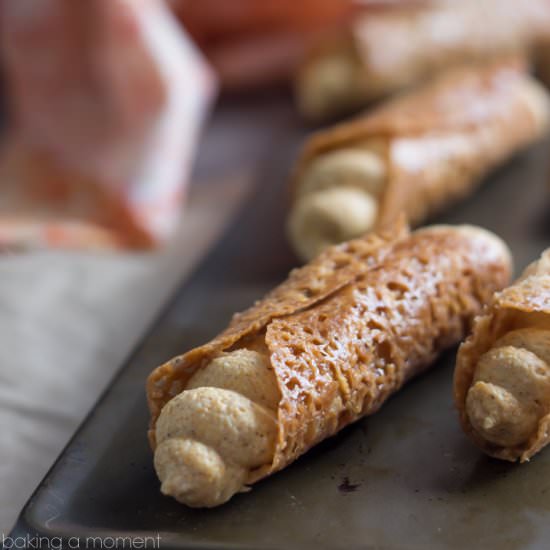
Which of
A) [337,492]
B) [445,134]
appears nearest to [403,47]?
[445,134]

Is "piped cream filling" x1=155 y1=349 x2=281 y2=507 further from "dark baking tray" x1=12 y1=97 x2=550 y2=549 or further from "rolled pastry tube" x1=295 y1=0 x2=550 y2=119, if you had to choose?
"rolled pastry tube" x1=295 y1=0 x2=550 y2=119

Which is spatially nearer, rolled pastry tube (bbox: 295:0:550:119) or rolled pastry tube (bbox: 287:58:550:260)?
Answer: rolled pastry tube (bbox: 287:58:550:260)

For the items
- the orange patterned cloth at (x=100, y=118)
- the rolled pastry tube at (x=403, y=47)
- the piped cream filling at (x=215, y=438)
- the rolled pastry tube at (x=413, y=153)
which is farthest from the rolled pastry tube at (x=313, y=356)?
the rolled pastry tube at (x=403, y=47)

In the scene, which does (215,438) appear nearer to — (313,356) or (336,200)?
(313,356)

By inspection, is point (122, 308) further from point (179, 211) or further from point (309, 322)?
point (309, 322)

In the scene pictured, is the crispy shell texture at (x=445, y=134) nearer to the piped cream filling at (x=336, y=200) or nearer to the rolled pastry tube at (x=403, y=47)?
the piped cream filling at (x=336, y=200)

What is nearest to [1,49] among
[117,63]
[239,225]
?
[117,63]

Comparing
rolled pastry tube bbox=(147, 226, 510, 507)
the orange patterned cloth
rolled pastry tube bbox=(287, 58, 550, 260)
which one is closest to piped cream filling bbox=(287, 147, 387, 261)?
rolled pastry tube bbox=(287, 58, 550, 260)
